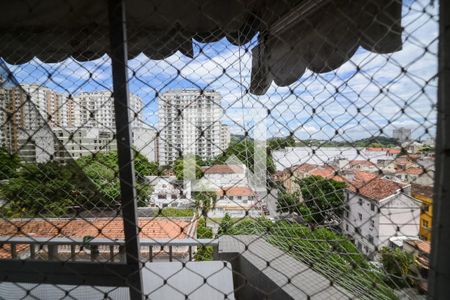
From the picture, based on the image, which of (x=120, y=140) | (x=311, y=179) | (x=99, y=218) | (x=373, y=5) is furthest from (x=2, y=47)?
(x=311, y=179)

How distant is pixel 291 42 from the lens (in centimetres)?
128

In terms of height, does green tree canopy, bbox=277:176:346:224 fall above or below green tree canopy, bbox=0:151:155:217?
below

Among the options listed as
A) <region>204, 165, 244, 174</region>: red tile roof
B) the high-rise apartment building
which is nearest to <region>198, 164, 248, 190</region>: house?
<region>204, 165, 244, 174</region>: red tile roof

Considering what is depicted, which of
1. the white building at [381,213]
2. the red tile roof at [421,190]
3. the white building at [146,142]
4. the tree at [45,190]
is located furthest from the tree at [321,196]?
the tree at [45,190]

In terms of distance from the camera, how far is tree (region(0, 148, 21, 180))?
1039 mm

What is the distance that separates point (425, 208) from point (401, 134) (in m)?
0.24

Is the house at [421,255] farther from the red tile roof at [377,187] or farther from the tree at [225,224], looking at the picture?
the tree at [225,224]

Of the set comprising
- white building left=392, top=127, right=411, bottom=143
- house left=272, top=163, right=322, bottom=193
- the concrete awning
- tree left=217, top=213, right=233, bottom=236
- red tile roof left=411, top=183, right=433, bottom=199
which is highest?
the concrete awning

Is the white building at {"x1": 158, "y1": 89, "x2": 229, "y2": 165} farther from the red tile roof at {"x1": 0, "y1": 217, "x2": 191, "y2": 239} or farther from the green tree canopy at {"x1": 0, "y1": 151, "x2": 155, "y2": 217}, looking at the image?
the red tile roof at {"x1": 0, "y1": 217, "x2": 191, "y2": 239}

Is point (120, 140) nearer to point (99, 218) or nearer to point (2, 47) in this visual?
point (99, 218)

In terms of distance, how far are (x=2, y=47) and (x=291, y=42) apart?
1.47 meters

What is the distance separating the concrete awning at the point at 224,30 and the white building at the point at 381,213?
1.56 ft

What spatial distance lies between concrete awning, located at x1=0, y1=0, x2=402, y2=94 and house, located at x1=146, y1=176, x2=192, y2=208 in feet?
2.34

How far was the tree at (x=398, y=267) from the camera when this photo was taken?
888mm
